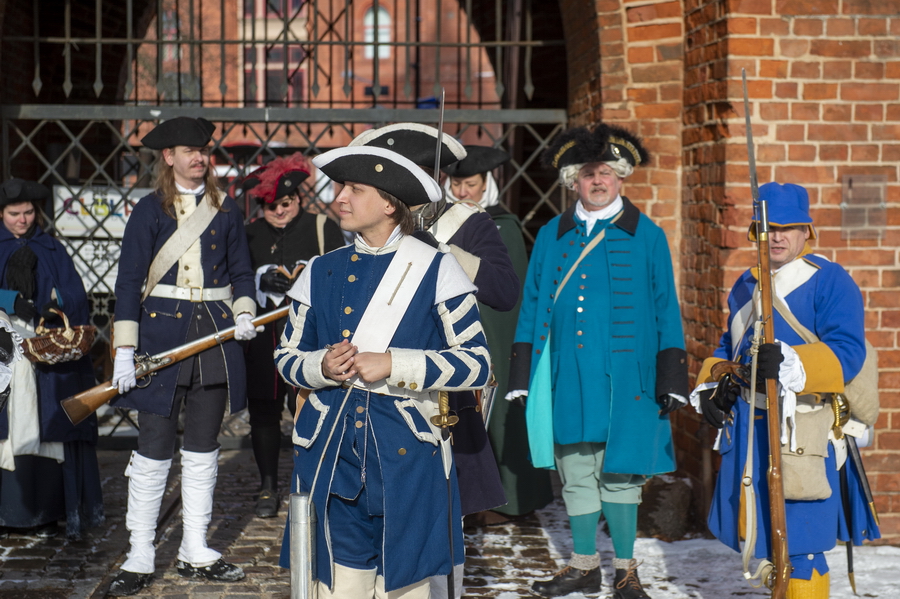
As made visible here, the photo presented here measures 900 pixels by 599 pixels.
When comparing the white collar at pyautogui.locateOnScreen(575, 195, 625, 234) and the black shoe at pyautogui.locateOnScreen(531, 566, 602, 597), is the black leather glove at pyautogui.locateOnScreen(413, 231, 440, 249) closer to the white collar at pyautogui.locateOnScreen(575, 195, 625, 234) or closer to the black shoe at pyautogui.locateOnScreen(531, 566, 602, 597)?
the white collar at pyautogui.locateOnScreen(575, 195, 625, 234)

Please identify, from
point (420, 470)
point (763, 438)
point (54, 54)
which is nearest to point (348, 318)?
point (420, 470)

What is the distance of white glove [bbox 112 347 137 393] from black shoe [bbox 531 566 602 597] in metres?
1.89

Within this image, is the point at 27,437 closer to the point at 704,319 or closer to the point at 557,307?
the point at 557,307

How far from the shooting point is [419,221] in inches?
124

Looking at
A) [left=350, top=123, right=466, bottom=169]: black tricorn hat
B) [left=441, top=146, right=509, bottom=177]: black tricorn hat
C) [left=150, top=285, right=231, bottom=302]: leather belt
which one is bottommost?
[left=150, top=285, right=231, bottom=302]: leather belt

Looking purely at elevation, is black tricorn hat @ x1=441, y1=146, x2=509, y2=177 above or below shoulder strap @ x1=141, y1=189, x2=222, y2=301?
above

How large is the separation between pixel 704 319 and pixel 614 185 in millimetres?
1144

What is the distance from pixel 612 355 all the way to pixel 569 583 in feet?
3.20

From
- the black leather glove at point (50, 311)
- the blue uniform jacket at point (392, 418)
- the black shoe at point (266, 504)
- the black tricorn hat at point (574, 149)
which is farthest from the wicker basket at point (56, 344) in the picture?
the black tricorn hat at point (574, 149)

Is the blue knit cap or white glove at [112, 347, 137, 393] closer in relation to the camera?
the blue knit cap

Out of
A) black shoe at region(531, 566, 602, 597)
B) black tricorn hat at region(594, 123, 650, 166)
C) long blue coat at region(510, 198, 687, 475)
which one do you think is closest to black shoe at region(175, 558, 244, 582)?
black shoe at region(531, 566, 602, 597)

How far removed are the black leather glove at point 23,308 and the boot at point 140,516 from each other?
103 cm

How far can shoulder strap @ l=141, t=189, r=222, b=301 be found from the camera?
405 centimetres

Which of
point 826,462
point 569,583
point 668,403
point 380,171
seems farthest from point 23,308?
point 826,462
